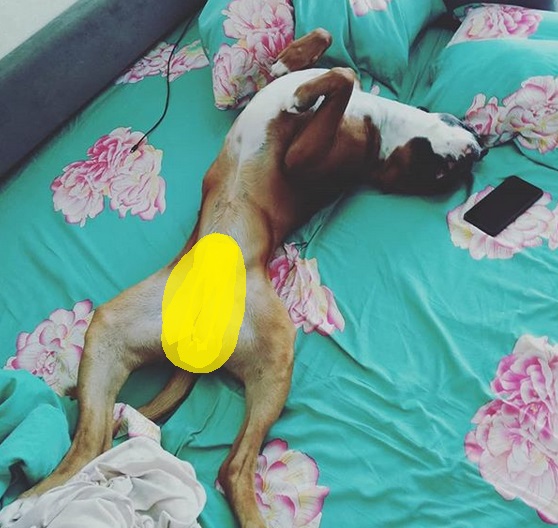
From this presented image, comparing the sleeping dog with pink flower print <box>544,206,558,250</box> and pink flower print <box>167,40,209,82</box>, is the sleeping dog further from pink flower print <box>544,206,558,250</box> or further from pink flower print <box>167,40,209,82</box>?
pink flower print <box>167,40,209,82</box>

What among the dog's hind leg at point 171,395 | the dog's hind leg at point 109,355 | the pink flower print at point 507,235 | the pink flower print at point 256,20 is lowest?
the pink flower print at point 507,235

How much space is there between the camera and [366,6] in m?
1.88

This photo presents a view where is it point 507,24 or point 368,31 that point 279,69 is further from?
point 507,24

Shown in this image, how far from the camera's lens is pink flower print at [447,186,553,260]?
4.95 ft

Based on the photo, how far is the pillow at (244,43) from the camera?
1874mm

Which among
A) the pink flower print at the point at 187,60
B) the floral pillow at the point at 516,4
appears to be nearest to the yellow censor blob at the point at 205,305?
the pink flower print at the point at 187,60

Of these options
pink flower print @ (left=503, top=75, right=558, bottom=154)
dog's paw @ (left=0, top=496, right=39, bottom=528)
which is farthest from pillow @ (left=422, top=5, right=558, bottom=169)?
dog's paw @ (left=0, top=496, right=39, bottom=528)

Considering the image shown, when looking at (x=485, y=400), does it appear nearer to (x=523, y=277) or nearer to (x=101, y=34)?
(x=523, y=277)

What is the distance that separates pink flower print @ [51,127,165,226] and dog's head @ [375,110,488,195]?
1.93ft

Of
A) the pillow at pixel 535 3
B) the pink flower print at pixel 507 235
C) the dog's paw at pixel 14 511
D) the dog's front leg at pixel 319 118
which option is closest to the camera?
the dog's paw at pixel 14 511

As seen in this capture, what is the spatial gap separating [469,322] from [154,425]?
643 mm

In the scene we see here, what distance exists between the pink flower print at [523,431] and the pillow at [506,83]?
0.54 meters

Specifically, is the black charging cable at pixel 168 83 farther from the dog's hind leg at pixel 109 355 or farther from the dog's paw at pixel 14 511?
the dog's paw at pixel 14 511

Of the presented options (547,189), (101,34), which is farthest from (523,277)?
(101,34)
